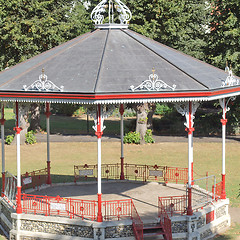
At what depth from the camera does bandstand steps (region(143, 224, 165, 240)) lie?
67.7 ft

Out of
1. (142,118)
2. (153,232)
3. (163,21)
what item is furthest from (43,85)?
(163,21)

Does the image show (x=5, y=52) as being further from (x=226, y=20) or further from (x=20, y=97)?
(x=20, y=97)

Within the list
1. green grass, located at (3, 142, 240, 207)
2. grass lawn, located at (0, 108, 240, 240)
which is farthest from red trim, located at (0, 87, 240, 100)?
green grass, located at (3, 142, 240, 207)

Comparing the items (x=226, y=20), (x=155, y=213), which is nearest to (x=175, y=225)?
(x=155, y=213)

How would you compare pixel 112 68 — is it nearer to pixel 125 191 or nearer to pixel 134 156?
pixel 125 191

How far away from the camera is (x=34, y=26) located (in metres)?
42.3

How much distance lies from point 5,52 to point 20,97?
23.1 m

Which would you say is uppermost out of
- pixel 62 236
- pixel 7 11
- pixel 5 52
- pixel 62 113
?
pixel 7 11

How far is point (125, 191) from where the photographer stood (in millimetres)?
25672

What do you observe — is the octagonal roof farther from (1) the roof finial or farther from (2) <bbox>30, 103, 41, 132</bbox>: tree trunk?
(2) <bbox>30, 103, 41, 132</bbox>: tree trunk

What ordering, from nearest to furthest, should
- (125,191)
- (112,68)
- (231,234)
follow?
(112,68)
(231,234)
(125,191)

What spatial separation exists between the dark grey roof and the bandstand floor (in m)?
5.59

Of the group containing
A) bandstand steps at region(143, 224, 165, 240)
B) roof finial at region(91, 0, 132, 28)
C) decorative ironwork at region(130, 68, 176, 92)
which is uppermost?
roof finial at region(91, 0, 132, 28)

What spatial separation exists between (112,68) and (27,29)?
76.5ft
